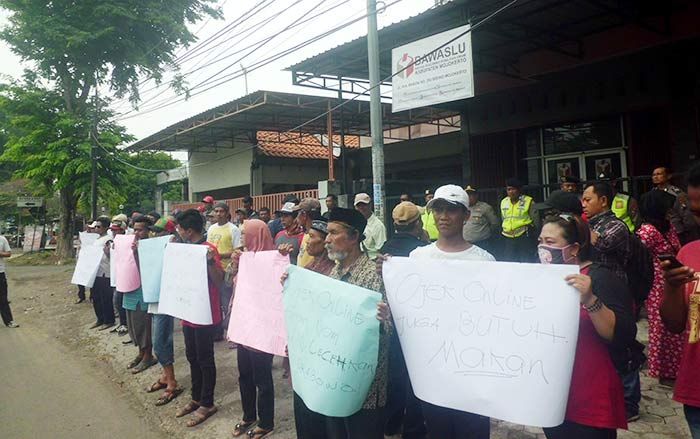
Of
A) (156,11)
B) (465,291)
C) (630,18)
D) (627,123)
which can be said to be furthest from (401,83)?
(156,11)

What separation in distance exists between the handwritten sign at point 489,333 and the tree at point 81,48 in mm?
18242

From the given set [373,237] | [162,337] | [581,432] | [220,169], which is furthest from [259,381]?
[220,169]

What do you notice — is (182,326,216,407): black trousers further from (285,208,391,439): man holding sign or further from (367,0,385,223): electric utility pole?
(367,0,385,223): electric utility pole

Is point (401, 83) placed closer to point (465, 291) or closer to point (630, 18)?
point (630, 18)

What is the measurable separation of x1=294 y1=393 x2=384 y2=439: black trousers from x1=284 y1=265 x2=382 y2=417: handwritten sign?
0.31ft

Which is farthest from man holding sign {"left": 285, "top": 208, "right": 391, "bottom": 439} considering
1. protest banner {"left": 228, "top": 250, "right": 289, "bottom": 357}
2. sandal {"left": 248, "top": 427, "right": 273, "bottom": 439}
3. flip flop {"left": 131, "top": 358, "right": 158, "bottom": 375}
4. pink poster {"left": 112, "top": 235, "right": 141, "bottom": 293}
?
flip flop {"left": 131, "top": 358, "right": 158, "bottom": 375}

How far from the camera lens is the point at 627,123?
9516 millimetres

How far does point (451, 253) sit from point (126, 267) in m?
4.22

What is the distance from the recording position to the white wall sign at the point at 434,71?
23.6ft

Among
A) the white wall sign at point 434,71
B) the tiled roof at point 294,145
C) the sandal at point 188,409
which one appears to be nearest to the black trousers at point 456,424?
the sandal at point 188,409

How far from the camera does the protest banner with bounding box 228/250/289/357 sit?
3.35m

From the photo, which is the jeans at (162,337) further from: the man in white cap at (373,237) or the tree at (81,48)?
the tree at (81,48)

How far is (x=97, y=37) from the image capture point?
18.0 meters

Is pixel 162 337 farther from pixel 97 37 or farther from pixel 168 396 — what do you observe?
pixel 97 37
